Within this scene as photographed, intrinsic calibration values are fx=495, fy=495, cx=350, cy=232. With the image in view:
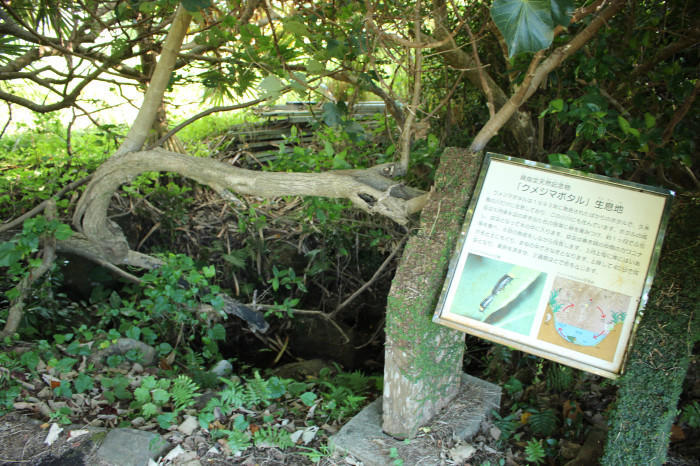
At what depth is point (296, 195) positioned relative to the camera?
3033 mm

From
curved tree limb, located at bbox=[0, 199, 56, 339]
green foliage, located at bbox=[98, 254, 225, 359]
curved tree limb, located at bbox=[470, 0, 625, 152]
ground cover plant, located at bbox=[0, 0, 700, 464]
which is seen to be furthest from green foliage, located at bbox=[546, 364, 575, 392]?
curved tree limb, located at bbox=[0, 199, 56, 339]

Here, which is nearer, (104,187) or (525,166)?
(525,166)

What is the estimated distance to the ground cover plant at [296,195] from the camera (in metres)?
2.40

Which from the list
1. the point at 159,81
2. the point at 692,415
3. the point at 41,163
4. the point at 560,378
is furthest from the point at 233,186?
the point at 692,415

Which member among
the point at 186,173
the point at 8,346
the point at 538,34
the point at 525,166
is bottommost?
the point at 8,346

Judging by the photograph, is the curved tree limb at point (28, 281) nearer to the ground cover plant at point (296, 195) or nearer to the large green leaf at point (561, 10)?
the ground cover plant at point (296, 195)

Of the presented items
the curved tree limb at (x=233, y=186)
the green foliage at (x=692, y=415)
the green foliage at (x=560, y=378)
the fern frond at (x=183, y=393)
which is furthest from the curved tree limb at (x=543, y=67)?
the fern frond at (x=183, y=393)

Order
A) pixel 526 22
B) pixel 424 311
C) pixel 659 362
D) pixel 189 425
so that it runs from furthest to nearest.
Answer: pixel 189 425 < pixel 424 311 < pixel 659 362 < pixel 526 22

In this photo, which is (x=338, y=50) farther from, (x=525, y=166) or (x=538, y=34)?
(x=538, y=34)

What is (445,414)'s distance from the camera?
8.09ft

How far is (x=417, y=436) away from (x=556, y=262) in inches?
40.0

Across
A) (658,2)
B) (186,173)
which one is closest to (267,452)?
(186,173)

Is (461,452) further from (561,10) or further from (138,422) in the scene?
(561,10)

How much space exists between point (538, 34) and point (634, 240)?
3.10ft
